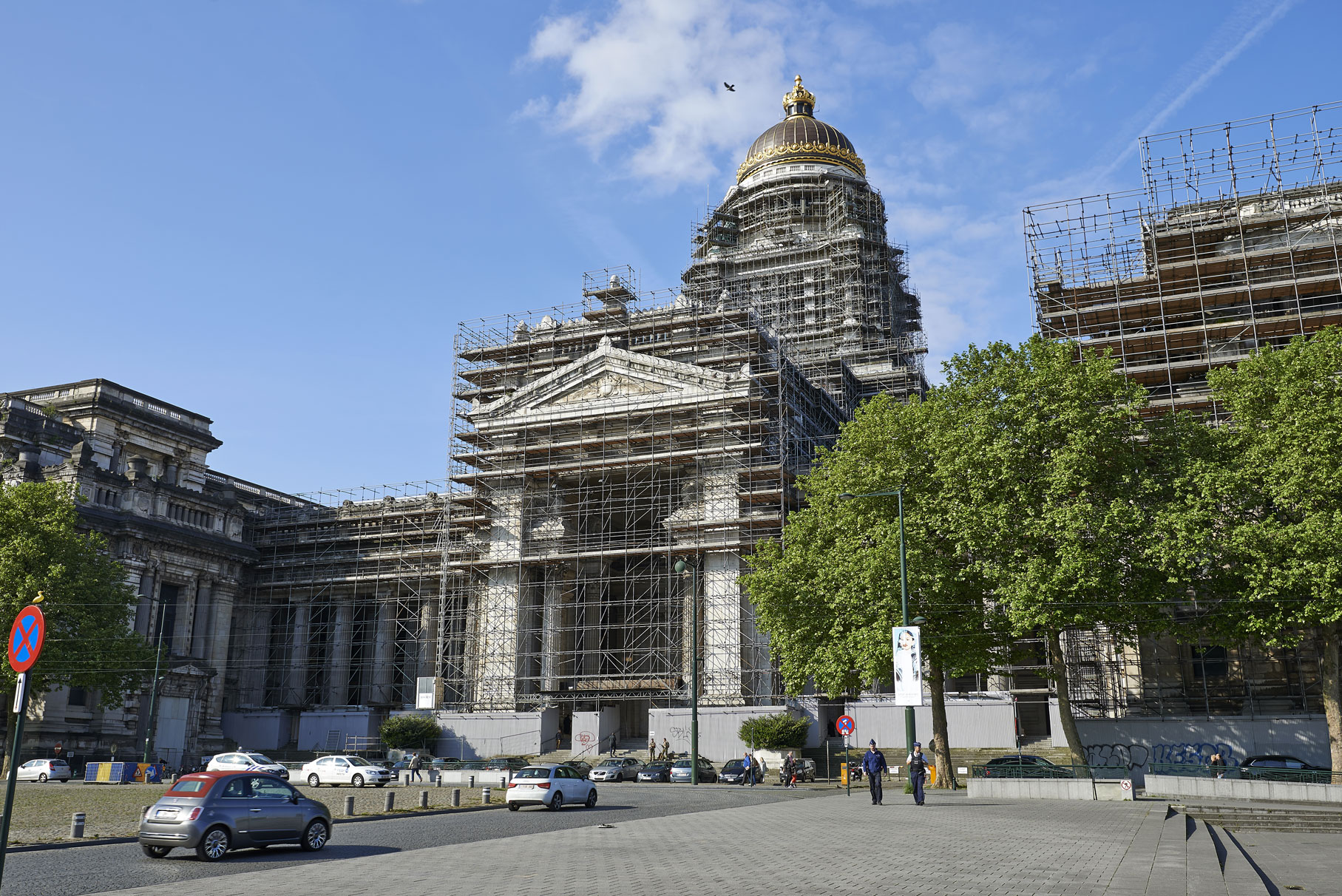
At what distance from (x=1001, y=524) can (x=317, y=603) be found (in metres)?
55.1

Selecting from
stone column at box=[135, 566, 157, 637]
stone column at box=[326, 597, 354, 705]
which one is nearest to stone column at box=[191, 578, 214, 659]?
stone column at box=[135, 566, 157, 637]

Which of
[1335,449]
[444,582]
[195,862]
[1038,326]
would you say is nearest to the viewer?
[195,862]

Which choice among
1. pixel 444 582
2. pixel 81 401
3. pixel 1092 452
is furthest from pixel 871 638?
pixel 81 401

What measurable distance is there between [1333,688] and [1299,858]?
1969cm

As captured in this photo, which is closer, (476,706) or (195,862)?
(195,862)

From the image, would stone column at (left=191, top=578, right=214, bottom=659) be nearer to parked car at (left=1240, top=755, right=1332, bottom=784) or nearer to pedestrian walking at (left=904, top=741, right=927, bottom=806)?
pedestrian walking at (left=904, top=741, right=927, bottom=806)

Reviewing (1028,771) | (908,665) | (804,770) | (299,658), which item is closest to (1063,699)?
(1028,771)

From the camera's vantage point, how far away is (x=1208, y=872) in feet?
54.1

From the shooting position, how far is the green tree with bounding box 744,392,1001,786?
39688 millimetres

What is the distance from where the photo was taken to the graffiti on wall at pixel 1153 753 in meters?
45.8

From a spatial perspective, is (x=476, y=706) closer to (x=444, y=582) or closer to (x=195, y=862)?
(x=444, y=582)

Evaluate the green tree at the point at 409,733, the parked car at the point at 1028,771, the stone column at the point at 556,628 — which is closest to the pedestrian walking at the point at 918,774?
the parked car at the point at 1028,771

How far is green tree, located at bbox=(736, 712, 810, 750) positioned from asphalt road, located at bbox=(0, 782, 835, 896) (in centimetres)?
1370

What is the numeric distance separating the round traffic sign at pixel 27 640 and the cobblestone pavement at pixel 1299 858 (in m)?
17.0
